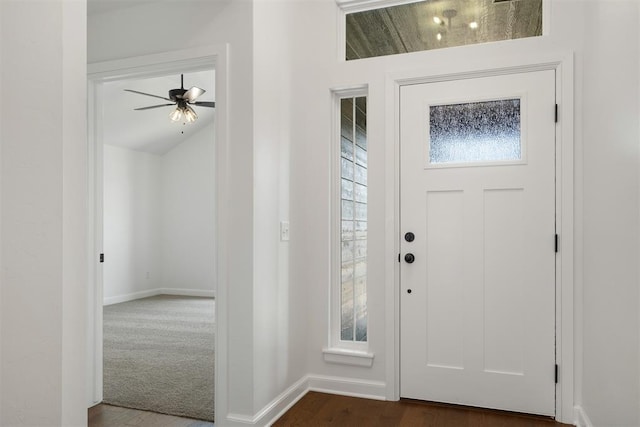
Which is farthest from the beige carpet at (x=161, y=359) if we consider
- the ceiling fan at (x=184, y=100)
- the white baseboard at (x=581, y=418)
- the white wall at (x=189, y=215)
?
the ceiling fan at (x=184, y=100)

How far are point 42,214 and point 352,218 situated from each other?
2.07 meters

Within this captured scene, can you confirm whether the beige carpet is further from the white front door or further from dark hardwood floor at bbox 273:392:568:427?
the white front door

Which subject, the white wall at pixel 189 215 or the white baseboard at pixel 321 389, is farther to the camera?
the white wall at pixel 189 215

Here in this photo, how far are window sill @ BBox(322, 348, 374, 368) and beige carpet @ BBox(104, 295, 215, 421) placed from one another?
0.78m

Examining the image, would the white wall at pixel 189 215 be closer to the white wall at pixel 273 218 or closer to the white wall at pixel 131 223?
the white wall at pixel 131 223

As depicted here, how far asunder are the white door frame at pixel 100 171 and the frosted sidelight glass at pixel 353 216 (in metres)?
0.89

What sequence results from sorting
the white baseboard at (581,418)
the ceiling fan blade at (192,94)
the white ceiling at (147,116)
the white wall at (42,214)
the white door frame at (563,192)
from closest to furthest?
1. the white wall at (42,214)
2. the white baseboard at (581,418)
3. the white door frame at (563,192)
4. the ceiling fan blade at (192,94)
5. the white ceiling at (147,116)

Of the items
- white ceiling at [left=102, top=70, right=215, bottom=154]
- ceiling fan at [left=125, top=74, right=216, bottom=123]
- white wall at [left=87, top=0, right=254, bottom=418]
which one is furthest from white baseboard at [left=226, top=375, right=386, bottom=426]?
white ceiling at [left=102, top=70, right=215, bottom=154]

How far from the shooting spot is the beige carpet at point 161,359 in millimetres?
2951

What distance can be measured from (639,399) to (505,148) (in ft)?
5.01

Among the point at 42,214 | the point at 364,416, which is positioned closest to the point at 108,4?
the point at 42,214

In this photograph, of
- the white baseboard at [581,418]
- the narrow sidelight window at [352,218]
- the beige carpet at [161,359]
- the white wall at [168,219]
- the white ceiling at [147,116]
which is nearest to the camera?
the white baseboard at [581,418]

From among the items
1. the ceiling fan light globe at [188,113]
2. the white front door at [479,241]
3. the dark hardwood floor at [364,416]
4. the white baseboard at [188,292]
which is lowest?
the white baseboard at [188,292]

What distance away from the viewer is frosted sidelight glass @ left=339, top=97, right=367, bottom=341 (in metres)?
3.12
